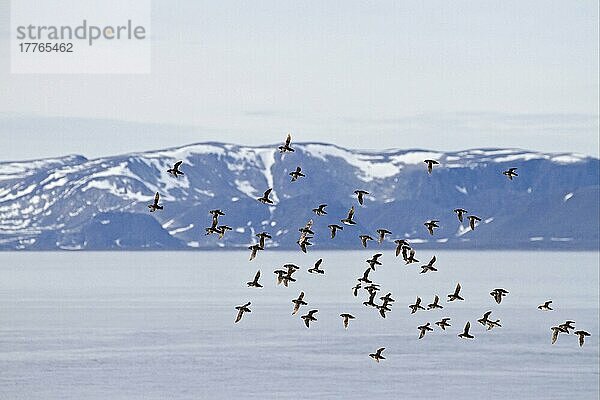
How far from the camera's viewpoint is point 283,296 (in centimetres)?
18300

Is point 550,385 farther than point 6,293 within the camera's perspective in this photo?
No

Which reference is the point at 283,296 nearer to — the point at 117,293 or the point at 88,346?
the point at 117,293

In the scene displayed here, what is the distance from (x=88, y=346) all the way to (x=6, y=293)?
90.8 meters

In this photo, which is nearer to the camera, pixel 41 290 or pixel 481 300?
pixel 481 300

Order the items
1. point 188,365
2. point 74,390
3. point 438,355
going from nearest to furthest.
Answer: point 74,390
point 188,365
point 438,355

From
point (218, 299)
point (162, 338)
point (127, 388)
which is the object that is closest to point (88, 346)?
point (162, 338)

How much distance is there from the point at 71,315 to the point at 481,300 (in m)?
51.4

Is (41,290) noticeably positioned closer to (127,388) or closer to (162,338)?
(162,338)

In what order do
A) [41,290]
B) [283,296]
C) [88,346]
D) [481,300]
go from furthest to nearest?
[41,290], [283,296], [481,300], [88,346]

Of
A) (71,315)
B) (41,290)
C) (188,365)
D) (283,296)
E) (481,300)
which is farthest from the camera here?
(41,290)

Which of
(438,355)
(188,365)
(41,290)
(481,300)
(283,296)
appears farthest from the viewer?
(41,290)

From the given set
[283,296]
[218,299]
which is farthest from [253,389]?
[283,296]

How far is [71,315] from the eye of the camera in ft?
443

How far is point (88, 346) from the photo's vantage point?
98.9 meters
